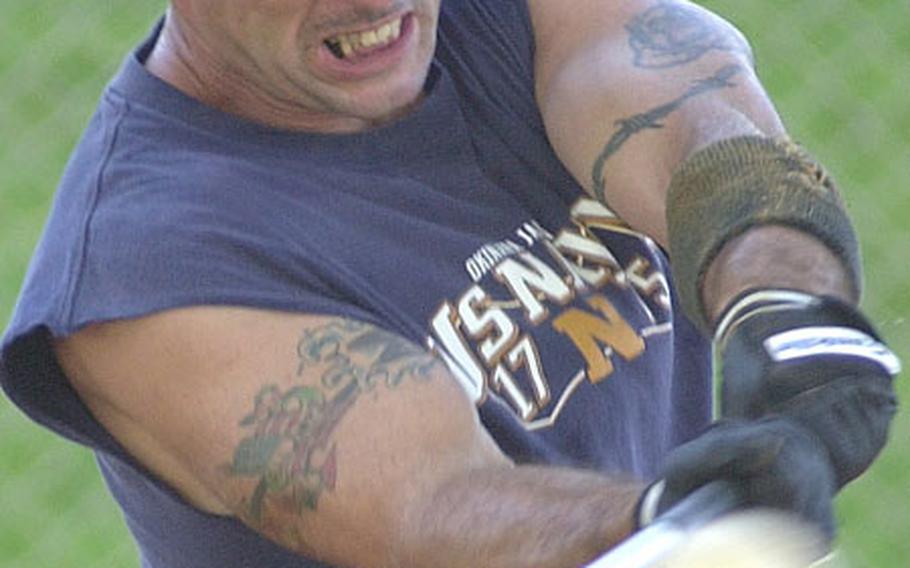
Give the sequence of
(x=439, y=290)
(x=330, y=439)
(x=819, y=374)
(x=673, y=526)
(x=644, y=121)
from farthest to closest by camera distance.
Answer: (x=644, y=121), (x=439, y=290), (x=330, y=439), (x=819, y=374), (x=673, y=526)

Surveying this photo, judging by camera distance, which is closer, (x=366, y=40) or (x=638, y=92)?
(x=366, y=40)

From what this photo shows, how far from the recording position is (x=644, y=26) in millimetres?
3123

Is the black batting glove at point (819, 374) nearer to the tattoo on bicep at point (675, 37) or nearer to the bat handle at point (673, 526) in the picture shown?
the bat handle at point (673, 526)

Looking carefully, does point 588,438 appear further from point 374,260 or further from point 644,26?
point 644,26

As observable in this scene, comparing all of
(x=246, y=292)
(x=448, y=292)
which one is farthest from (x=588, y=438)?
(x=246, y=292)

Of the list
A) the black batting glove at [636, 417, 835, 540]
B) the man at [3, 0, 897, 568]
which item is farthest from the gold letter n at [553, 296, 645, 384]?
the black batting glove at [636, 417, 835, 540]

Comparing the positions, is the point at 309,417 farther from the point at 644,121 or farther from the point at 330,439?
the point at 644,121

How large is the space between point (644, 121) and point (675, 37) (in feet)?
0.42

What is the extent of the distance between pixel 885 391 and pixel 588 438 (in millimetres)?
477

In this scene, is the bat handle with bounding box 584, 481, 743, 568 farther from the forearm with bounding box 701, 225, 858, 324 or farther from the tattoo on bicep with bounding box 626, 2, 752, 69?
the tattoo on bicep with bounding box 626, 2, 752, 69

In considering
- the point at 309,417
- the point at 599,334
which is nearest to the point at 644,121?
the point at 599,334

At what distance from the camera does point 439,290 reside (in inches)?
112

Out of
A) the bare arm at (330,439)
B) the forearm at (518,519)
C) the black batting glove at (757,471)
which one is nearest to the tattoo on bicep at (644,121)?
the bare arm at (330,439)

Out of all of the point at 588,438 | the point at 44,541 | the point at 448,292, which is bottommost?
the point at 44,541
